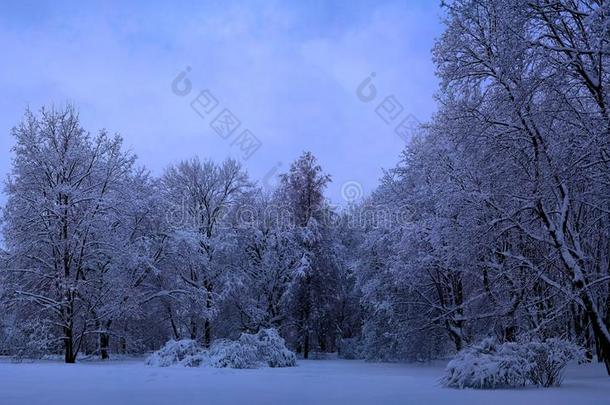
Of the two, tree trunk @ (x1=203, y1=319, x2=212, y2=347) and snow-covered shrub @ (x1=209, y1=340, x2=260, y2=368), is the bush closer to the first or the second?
snow-covered shrub @ (x1=209, y1=340, x2=260, y2=368)

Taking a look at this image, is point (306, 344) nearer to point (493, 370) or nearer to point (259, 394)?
point (493, 370)

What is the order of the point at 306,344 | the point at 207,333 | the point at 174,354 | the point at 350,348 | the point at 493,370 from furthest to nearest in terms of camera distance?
→ the point at 350,348 → the point at 306,344 → the point at 207,333 → the point at 174,354 → the point at 493,370

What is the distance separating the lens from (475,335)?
75.7 feet

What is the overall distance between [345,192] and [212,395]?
33070 millimetres

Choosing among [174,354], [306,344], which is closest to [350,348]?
[306,344]

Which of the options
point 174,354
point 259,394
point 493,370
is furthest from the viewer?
point 174,354

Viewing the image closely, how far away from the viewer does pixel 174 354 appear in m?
20.5

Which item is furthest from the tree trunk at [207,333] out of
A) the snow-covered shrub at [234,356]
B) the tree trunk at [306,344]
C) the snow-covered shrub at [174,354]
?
the snow-covered shrub at [234,356]

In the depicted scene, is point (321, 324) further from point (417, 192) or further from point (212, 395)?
point (212, 395)

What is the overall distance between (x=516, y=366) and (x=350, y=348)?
2349 cm

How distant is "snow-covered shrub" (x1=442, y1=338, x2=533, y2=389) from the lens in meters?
10.4

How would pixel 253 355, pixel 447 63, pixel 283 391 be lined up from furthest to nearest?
pixel 253 355 → pixel 447 63 → pixel 283 391

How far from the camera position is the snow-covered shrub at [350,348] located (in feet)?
108

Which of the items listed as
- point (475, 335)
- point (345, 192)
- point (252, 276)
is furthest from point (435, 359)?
point (345, 192)
